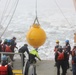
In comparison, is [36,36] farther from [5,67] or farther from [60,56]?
[5,67]

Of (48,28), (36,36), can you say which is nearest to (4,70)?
(36,36)

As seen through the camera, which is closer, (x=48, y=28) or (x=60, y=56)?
(x=60, y=56)

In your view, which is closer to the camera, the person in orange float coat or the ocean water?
the person in orange float coat

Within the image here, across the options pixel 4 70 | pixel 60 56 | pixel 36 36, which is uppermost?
pixel 36 36

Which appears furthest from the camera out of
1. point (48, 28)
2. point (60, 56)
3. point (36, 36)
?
point (48, 28)

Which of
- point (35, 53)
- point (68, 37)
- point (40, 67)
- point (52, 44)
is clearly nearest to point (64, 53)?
point (35, 53)

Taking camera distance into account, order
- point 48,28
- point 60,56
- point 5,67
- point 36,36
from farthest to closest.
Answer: point 48,28, point 60,56, point 36,36, point 5,67

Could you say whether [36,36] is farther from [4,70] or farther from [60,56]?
[4,70]

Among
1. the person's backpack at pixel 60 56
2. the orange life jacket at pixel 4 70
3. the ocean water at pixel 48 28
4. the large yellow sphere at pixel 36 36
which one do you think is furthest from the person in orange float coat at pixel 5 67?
the ocean water at pixel 48 28

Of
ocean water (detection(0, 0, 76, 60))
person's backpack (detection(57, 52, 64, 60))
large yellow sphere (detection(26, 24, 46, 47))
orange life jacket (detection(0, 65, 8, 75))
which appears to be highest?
ocean water (detection(0, 0, 76, 60))

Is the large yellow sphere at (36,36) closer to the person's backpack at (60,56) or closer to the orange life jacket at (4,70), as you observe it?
the person's backpack at (60,56)

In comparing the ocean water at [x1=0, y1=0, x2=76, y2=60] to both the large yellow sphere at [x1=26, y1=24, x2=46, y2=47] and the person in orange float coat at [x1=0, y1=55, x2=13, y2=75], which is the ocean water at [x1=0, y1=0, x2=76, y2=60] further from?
the person in orange float coat at [x1=0, y1=55, x2=13, y2=75]

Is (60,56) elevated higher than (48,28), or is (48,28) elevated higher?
(48,28)

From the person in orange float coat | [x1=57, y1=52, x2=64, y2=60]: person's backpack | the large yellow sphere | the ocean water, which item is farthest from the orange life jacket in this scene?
the ocean water
